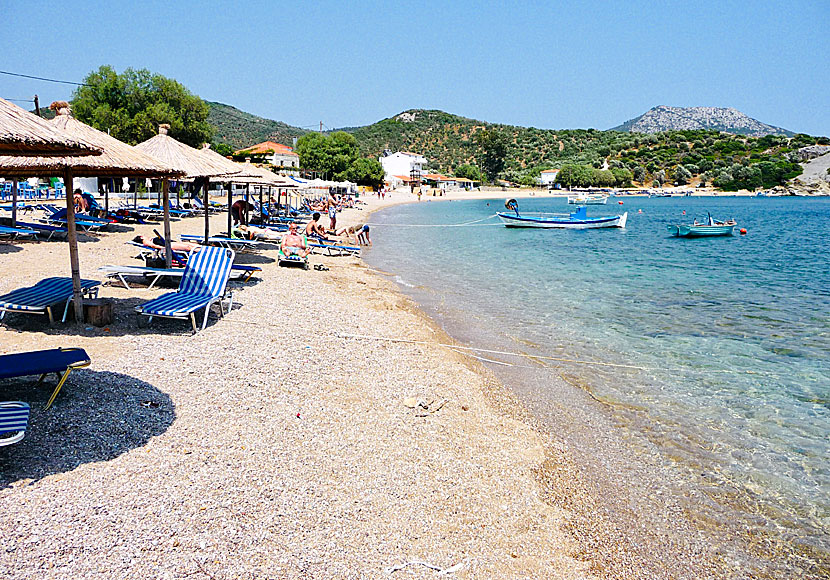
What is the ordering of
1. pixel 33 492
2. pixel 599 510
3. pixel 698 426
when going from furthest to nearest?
1. pixel 698 426
2. pixel 599 510
3. pixel 33 492

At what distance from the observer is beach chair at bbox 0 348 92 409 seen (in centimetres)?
472

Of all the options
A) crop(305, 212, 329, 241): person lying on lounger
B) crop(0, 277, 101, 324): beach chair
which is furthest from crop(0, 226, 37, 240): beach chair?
crop(0, 277, 101, 324): beach chair

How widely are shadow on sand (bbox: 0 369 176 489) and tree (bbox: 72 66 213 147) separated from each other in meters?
43.6

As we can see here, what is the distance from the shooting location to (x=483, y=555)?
3914mm

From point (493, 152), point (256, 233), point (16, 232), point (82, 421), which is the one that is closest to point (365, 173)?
point (493, 152)

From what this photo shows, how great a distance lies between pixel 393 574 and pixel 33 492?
96.1 inches

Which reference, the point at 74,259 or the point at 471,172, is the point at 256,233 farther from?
the point at 471,172

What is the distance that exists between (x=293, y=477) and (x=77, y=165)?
18.2 ft

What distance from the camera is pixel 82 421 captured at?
4.88m

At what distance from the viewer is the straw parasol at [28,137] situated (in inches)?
184

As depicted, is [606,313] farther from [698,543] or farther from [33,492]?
[33,492]

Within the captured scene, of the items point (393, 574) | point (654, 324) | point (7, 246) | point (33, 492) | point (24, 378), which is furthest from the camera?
point (7, 246)

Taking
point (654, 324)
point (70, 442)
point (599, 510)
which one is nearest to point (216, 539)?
point (70, 442)

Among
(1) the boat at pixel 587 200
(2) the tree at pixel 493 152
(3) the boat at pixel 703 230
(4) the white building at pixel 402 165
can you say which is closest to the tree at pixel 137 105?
(3) the boat at pixel 703 230
